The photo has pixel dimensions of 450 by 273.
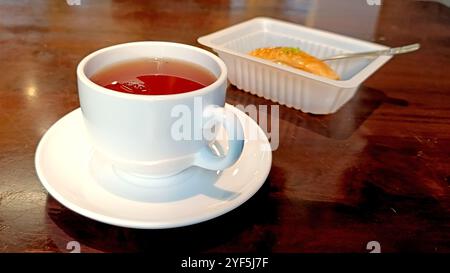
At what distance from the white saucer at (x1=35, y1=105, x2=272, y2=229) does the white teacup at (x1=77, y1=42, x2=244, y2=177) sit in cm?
2

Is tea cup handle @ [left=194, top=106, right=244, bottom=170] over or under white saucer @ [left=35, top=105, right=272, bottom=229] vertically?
over

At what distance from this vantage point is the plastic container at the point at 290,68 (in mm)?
715

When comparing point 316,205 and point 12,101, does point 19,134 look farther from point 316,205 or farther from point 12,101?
point 316,205

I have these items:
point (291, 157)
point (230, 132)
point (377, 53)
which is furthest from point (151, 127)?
point (377, 53)

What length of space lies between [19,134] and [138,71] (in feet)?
0.64

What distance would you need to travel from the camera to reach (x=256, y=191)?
1.68ft

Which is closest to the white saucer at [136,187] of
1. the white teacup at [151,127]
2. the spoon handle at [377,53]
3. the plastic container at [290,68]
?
the white teacup at [151,127]

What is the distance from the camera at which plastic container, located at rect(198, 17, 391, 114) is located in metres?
0.72

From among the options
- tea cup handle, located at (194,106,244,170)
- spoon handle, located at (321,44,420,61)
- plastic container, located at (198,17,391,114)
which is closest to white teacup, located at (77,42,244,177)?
tea cup handle, located at (194,106,244,170)

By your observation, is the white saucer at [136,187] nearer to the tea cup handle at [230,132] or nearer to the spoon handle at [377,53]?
the tea cup handle at [230,132]

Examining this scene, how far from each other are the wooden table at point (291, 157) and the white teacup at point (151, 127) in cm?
7

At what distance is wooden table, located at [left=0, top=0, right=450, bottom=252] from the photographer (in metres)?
0.48

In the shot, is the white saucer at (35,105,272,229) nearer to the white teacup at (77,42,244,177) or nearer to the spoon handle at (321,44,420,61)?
the white teacup at (77,42,244,177)

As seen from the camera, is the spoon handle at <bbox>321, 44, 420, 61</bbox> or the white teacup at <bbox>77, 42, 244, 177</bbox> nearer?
the white teacup at <bbox>77, 42, 244, 177</bbox>
